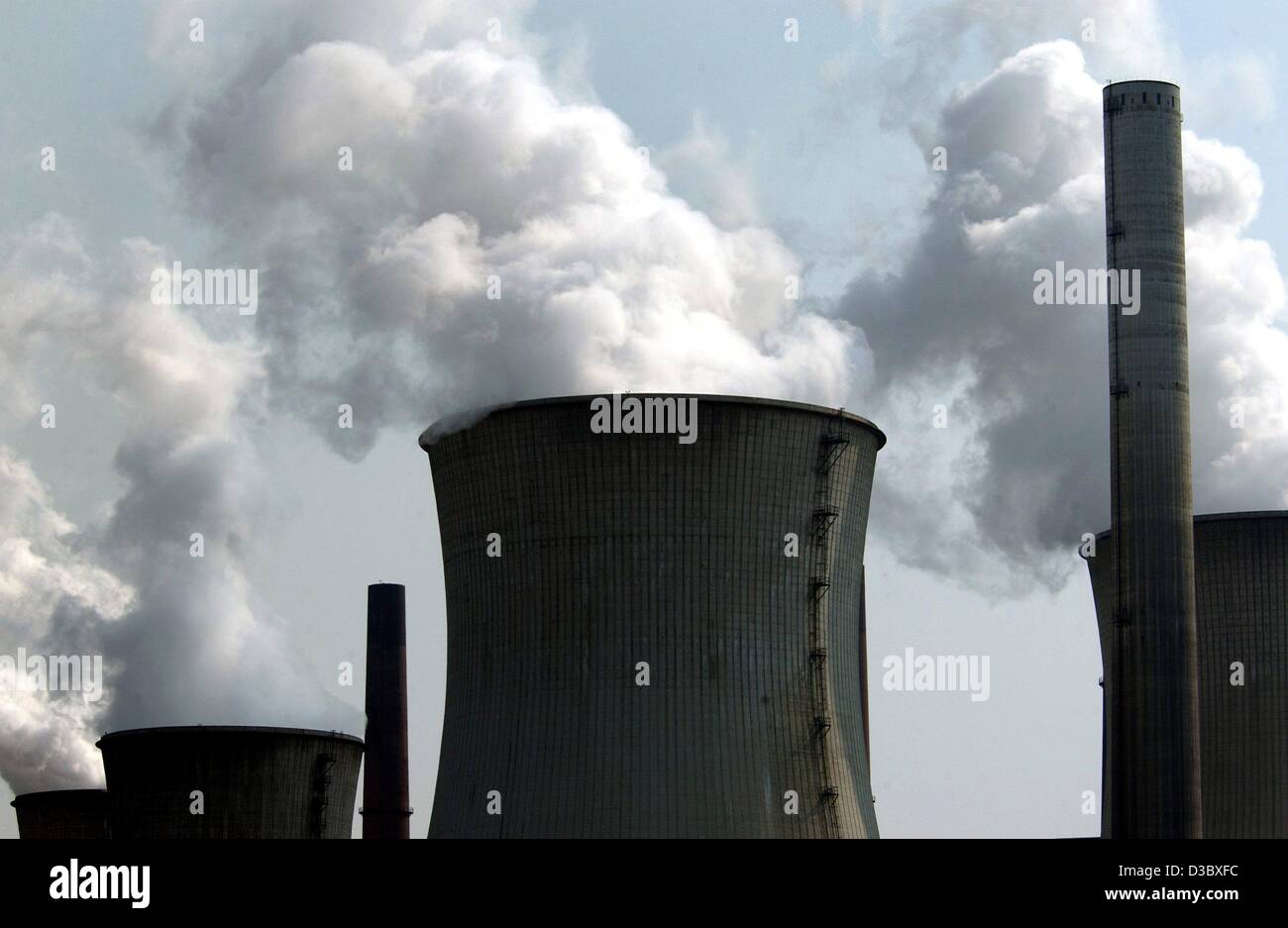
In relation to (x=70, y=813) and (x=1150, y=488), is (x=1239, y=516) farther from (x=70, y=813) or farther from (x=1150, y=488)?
(x=70, y=813)

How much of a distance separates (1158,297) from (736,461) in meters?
8.27

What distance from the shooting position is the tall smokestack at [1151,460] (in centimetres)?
3325

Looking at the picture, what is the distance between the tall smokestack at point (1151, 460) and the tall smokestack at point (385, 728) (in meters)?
15.3

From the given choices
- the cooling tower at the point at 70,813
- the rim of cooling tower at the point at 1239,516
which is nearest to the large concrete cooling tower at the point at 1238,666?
the rim of cooling tower at the point at 1239,516

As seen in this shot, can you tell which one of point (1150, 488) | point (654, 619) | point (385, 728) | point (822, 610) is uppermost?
point (1150, 488)

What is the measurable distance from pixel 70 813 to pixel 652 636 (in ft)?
63.2

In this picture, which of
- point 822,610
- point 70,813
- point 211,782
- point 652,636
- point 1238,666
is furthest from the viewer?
point 70,813

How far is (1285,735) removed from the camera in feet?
118

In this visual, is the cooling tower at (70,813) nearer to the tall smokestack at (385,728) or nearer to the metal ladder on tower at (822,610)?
the tall smokestack at (385,728)

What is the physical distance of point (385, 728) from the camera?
43.5m

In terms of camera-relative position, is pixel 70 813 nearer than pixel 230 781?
No

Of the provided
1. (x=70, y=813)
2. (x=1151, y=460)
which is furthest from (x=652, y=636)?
(x=70, y=813)

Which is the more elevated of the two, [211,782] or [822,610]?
[822,610]
